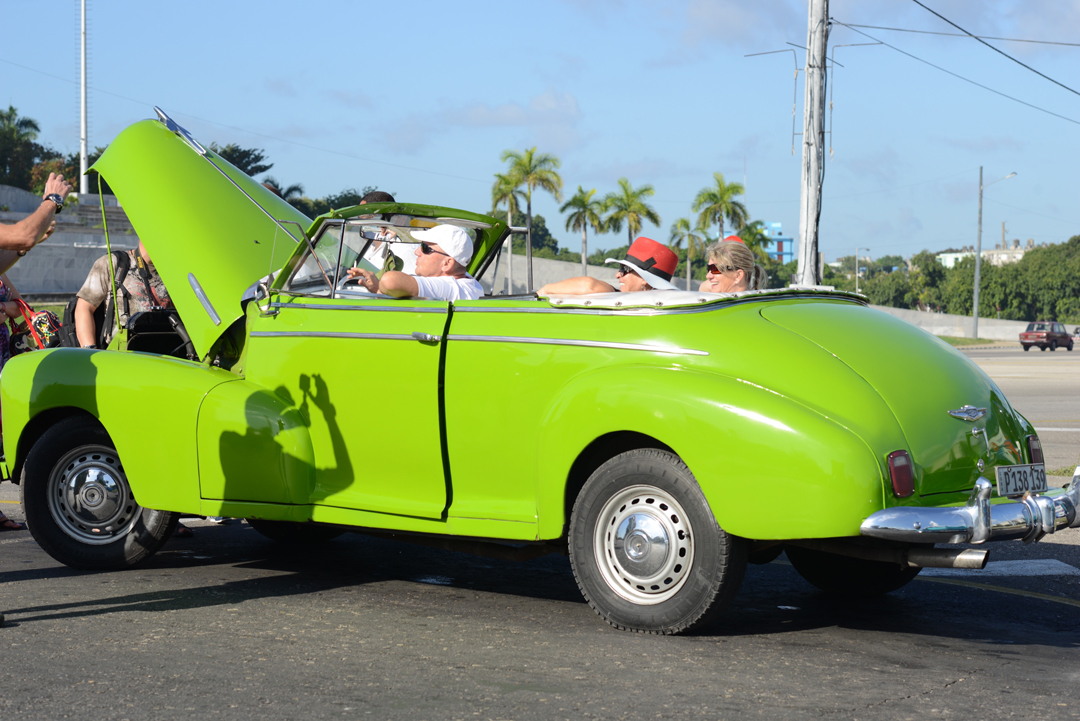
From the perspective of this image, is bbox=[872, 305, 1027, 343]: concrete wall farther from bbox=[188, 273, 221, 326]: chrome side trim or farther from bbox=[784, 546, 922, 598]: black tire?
bbox=[188, 273, 221, 326]: chrome side trim

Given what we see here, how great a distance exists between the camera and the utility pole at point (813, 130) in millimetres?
15672

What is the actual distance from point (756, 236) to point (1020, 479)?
7521 centimetres

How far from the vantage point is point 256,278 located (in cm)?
603

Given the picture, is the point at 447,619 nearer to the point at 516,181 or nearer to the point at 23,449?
the point at 23,449

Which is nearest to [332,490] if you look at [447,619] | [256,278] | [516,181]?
[447,619]

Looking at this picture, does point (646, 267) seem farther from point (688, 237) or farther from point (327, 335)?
point (688, 237)

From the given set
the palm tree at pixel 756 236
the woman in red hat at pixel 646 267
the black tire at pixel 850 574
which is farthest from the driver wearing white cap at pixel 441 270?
the palm tree at pixel 756 236

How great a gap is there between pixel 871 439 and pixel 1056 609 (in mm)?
1908

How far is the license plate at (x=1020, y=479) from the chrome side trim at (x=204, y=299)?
12.6 feet

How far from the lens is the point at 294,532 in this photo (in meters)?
6.71

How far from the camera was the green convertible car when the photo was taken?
4133mm

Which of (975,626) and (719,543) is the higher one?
(719,543)

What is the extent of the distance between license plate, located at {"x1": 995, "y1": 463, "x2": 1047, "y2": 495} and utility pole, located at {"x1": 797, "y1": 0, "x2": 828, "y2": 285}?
11071 millimetres

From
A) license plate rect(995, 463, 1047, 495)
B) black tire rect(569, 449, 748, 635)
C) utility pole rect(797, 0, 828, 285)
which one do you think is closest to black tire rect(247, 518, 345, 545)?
black tire rect(569, 449, 748, 635)
